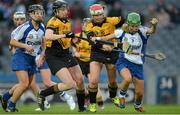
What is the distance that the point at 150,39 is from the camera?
2759 centimetres

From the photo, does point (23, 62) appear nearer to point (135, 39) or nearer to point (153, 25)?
point (135, 39)

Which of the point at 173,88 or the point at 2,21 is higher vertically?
the point at 2,21

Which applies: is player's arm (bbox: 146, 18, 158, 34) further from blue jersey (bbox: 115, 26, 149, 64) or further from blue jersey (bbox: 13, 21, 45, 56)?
blue jersey (bbox: 13, 21, 45, 56)

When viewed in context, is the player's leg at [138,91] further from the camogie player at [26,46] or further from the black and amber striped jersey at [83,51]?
the camogie player at [26,46]

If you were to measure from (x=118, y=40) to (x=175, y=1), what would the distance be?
37.9 feet

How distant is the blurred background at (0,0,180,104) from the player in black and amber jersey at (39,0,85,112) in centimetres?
718

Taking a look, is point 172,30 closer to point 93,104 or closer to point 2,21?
point 2,21

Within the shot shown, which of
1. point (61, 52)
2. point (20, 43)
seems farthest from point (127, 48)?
point (20, 43)

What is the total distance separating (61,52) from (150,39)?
11157 millimetres

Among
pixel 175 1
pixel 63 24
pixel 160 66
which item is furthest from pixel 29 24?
pixel 175 1

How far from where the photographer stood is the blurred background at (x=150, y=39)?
24.5 m

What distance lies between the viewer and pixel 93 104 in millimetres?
17500

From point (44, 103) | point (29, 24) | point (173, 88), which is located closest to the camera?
point (29, 24)

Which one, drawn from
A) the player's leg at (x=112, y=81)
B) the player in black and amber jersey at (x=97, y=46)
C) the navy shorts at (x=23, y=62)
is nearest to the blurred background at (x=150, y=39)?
the player's leg at (x=112, y=81)
